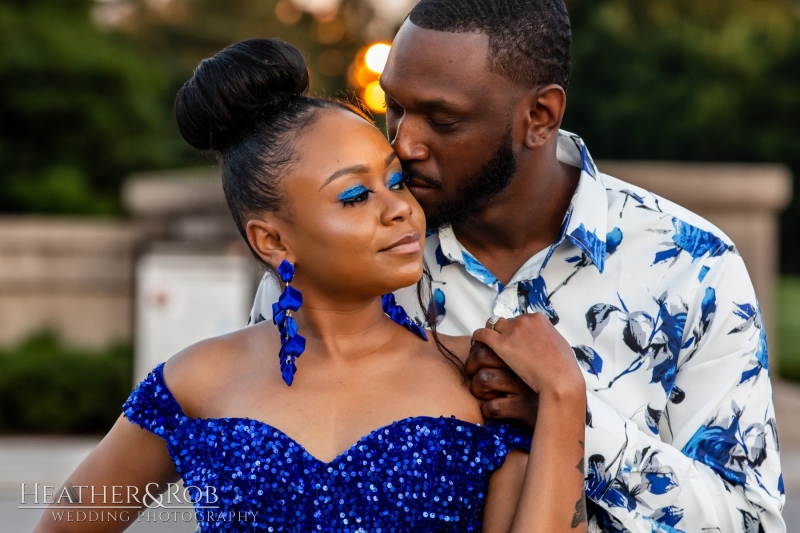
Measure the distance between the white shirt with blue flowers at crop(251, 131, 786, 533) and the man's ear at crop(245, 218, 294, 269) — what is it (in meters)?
0.48

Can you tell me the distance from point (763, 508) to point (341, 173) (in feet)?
3.93

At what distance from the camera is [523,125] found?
305 cm

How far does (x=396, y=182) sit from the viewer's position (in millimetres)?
2496

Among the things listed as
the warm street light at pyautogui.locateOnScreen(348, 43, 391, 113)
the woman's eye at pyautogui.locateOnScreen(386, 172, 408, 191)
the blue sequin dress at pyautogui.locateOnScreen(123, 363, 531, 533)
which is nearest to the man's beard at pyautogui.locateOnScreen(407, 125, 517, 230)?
the woman's eye at pyautogui.locateOnScreen(386, 172, 408, 191)

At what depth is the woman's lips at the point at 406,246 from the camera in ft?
7.86

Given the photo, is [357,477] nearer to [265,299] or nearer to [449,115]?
[265,299]

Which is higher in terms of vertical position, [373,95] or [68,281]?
[373,95]

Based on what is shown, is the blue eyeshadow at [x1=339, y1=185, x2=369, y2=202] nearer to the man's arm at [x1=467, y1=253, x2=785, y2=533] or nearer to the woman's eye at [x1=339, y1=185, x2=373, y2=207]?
the woman's eye at [x1=339, y1=185, x2=373, y2=207]

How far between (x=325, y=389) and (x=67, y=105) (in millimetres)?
18499

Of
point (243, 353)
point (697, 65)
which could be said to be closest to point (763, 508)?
point (243, 353)

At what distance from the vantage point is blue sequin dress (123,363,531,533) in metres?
2.36

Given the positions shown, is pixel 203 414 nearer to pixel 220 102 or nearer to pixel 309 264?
pixel 309 264

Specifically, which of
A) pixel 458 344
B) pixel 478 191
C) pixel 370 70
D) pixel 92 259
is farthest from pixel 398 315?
pixel 92 259

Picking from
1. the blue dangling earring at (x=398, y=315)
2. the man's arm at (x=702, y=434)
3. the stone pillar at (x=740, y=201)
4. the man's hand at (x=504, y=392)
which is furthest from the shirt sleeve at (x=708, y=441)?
the stone pillar at (x=740, y=201)
